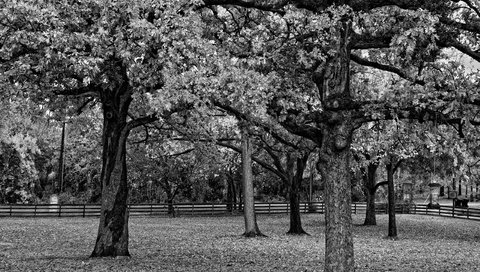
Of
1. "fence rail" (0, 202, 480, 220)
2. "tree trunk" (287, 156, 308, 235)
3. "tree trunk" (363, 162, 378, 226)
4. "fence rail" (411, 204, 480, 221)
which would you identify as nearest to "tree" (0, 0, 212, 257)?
"tree trunk" (287, 156, 308, 235)

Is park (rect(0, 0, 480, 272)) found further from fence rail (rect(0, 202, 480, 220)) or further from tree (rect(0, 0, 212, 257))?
fence rail (rect(0, 202, 480, 220))

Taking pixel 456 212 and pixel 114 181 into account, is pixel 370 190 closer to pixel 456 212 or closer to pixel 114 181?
pixel 456 212

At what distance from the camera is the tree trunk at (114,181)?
16266mm

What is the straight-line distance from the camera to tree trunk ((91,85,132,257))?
16.3 metres

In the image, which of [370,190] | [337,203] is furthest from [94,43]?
[370,190]

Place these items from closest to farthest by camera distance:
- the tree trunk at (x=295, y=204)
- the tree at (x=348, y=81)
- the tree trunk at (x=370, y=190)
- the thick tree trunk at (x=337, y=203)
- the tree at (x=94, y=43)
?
the tree at (x=348, y=81) → the thick tree trunk at (x=337, y=203) → the tree at (x=94, y=43) → the tree trunk at (x=295, y=204) → the tree trunk at (x=370, y=190)

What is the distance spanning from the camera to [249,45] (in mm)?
14305

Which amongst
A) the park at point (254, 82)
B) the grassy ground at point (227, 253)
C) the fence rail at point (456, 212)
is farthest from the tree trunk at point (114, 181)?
the fence rail at point (456, 212)

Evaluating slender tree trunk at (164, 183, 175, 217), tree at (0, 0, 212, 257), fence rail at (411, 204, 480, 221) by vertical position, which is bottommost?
fence rail at (411, 204, 480, 221)

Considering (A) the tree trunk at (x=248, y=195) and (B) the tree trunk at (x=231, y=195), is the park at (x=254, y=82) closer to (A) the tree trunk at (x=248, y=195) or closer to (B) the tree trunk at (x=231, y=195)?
(A) the tree trunk at (x=248, y=195)

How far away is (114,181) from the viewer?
1658 cm

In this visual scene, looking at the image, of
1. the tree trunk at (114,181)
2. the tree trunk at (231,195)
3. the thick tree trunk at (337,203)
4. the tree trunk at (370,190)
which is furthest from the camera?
the tree trunk at (231,195)

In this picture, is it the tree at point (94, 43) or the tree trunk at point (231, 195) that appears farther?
the tree trunk at point (231, 195)

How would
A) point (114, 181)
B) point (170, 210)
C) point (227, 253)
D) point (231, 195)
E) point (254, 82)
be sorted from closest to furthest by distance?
point (254, 82), point (114, 181), point (227, 253), point (170, 210), point (231, 195)
